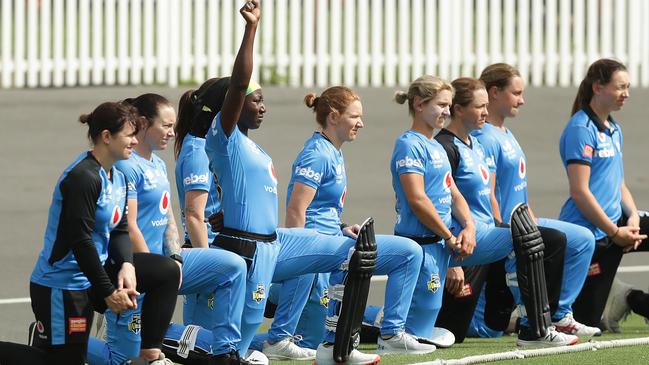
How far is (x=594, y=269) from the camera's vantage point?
10.6 meters

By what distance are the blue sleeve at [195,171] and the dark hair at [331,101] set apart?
840mm

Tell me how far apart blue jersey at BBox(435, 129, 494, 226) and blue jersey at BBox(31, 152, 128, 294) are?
2.86 m

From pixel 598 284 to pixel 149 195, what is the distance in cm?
377

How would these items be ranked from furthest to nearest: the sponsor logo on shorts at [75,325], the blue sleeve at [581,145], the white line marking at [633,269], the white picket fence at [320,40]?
the white picket fence at [320,40] → the white line marking at [633,269] → the blue sleeve at [581,145] → the sponsor logo on shorts at [75,325]

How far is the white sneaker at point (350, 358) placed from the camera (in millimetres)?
8375

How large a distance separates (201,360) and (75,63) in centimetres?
1077

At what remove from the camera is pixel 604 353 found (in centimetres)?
885

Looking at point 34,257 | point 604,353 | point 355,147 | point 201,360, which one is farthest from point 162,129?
point 355,147

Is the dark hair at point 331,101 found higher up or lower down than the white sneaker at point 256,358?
higher up

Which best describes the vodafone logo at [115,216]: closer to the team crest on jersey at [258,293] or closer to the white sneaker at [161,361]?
the white sneaker at [161,361]

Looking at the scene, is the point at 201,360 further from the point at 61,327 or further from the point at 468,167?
the point at 468,167

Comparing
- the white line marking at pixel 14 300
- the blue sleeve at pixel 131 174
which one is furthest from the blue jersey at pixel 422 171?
the white line marking at pixel 14 300

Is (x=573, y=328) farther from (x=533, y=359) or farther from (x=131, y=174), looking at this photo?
(x=131, y=174)

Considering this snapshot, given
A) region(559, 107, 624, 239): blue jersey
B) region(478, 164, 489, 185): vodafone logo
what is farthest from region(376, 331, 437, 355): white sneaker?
region(559, 107, 624, 239): blue jersey
